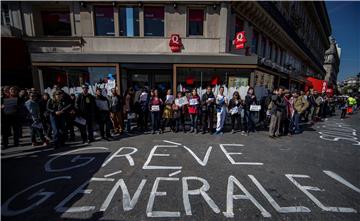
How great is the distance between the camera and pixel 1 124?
18.2 ft

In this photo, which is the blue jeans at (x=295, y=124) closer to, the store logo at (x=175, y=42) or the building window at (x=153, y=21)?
the store logo at (x=175, y=42)

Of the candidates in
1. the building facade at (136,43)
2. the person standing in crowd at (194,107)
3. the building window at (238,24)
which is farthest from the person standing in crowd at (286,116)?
the building window at (238,24)

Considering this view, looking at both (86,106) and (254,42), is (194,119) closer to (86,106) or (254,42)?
(86,106)

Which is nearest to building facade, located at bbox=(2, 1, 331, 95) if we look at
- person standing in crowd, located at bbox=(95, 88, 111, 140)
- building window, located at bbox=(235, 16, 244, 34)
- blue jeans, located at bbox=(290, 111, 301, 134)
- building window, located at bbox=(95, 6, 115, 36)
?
building window, located at bbox=(95, 6, 115, 36)

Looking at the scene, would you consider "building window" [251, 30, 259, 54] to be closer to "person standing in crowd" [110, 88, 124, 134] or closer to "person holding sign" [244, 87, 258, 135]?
"person holding sign" [244, 87, 258, 135]

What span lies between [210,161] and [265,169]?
1.38 m

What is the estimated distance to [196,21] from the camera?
9.71 m

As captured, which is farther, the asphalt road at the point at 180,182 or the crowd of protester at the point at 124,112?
the crowd of protester at the point at 124,112

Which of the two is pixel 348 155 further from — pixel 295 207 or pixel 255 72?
pixel 255 72

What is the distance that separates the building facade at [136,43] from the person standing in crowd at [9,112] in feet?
11.4

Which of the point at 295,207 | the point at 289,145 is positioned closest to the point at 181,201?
the point at 295,207

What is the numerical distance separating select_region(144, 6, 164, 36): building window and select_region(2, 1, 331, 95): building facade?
2.1 inches

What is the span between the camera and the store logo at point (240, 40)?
9414 millimetres

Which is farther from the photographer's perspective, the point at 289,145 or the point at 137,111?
the point at 137,111
